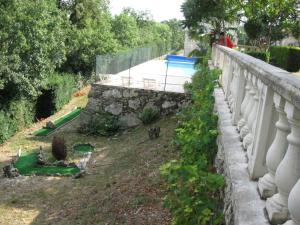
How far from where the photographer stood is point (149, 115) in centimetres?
1625

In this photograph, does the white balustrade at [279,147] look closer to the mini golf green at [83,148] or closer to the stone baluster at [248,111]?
the stone baluster at [248,111]

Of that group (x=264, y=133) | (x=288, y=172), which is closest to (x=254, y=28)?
(x=264, y=133)

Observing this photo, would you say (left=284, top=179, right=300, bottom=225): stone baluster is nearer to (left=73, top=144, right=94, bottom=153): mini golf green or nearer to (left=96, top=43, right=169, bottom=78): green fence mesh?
(left=73, top=144, right=94, bottom=153): mini golf green

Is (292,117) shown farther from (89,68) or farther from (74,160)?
(89,68)

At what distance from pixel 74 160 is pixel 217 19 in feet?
33.1

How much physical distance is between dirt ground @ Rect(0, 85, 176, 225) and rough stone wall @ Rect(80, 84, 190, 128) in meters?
1.56

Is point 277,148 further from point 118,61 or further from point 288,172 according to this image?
point 118,61

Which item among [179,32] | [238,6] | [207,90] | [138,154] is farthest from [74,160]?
[179,32]

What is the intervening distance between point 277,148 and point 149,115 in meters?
13.9

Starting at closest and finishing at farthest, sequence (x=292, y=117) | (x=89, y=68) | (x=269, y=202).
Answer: (x=292, y=117) → (x=269, y=202) → (x=89, y=68)

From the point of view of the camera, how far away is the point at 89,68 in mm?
28219

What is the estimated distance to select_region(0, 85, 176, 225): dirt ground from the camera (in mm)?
6926

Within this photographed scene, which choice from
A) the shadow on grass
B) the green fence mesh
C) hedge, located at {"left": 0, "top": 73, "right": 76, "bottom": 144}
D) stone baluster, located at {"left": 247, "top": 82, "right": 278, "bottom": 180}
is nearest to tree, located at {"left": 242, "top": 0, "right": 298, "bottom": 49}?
the green fence mesh

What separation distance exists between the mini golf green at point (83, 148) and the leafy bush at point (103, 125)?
1.41m
